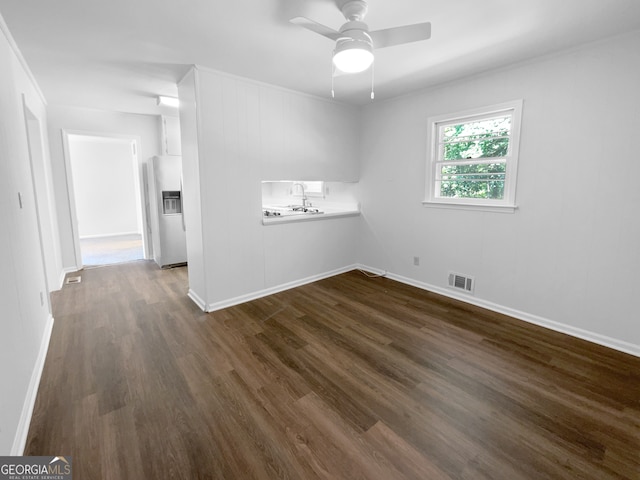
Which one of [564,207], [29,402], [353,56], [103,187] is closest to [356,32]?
[353,56]

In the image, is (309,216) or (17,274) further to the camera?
(309,216)

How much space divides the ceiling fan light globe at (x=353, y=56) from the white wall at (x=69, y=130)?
4640 millimetres

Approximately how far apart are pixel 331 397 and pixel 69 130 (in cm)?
548

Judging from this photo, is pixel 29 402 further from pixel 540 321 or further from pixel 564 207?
pixel 564 207

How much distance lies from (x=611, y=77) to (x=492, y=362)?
8.50ft

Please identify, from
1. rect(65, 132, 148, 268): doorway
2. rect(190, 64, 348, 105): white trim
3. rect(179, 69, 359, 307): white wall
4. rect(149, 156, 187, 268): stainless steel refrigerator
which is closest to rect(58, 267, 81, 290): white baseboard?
rect(149, 156, 187, 268): stainless steel refrigerator

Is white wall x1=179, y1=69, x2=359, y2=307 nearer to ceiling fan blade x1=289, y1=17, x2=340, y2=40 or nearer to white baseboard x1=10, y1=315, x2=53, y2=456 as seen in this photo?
white baseboard x1=10, y1=315, x2=53, y2=456

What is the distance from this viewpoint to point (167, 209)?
16.6 ft

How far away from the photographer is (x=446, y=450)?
66.0 inches

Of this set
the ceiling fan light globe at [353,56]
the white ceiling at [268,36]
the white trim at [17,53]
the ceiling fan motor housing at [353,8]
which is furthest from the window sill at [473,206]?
the white trim at [17,53]

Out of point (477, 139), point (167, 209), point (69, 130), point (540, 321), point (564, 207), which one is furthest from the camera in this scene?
point (167, 209)

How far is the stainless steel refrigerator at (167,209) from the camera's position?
16.3 ft

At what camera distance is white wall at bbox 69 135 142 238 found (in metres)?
7.50

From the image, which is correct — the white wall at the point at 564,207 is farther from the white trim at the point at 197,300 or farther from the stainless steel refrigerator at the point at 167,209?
the stainless steel refrigerator at the point at 167,209
